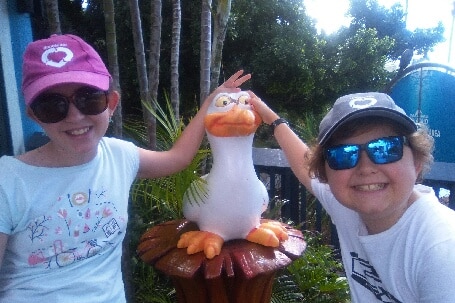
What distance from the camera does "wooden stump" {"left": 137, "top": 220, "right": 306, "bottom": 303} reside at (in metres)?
1.86

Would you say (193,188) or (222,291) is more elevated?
(193,188)

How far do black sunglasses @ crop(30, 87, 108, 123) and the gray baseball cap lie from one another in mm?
656

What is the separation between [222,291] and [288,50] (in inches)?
275

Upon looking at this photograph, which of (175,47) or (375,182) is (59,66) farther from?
(175,47)

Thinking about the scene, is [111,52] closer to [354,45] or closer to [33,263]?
[33,263]

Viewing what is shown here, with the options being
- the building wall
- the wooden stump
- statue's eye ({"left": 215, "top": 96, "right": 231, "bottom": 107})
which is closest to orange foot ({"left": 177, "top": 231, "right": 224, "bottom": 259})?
the wooden stump

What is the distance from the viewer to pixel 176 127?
224 centimetres

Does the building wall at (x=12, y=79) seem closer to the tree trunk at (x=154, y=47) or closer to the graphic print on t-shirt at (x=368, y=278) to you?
the tree trunk at (x=154, y=47)

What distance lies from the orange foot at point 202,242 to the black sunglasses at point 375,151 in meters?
0.84

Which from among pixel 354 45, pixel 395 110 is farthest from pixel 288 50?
pixel 395 110

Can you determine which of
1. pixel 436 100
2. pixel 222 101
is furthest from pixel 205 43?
pixel 436 100

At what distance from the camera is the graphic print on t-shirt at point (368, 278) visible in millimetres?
1347

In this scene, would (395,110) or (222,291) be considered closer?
(395,110)

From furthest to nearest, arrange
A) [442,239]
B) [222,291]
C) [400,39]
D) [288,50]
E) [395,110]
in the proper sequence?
[400,39]
[288,50]
[222,291]
[395,110]
[442,239]
